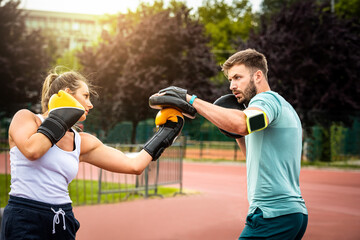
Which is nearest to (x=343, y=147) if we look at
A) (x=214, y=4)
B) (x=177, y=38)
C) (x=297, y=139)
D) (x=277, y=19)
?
(x=277, y=19)

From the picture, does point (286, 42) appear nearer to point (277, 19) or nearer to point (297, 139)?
point (277, 19)

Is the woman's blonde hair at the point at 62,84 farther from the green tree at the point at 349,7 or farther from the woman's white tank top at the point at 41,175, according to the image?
the green tree at the point at 349,7

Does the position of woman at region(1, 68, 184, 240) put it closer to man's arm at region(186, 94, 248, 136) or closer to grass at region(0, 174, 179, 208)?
man's arm at region(186, 94, 248, 136)

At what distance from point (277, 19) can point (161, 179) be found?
45.1 feet

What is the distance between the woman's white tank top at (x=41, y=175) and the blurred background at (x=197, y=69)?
1050cm

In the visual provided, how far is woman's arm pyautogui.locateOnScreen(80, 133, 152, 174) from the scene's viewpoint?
302cm

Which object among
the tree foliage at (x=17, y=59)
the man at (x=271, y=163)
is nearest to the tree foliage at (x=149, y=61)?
the tree foliage at (x=17, y=59)

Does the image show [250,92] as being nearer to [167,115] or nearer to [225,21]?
[167,115]

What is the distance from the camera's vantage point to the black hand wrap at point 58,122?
2.49m

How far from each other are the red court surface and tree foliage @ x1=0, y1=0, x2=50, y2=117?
16.0 m

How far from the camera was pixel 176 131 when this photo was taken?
3.11m

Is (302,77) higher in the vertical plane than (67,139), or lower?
higher

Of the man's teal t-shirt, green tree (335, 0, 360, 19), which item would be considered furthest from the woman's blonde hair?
→ green tree (335, 0, 360, 19)

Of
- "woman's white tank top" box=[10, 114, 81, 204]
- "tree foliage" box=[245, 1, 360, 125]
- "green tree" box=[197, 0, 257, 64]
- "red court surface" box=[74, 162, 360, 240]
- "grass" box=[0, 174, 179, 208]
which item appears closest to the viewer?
"woman's white tank top" box=[10, 114, 81, 204]
